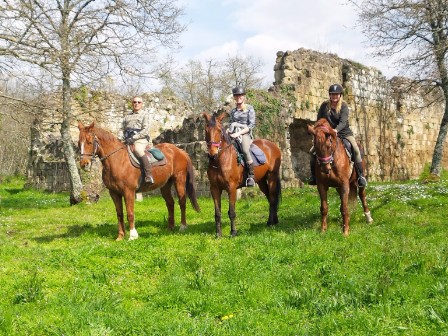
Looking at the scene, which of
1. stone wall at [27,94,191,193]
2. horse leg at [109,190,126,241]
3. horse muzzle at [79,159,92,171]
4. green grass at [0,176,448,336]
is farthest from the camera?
stone wall at [27,94,191,193]

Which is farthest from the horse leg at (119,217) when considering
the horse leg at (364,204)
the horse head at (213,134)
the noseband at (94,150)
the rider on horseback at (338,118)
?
the horse leg at (364,204)

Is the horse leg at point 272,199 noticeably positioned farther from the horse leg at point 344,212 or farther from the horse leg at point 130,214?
the horse leg at point 130,214

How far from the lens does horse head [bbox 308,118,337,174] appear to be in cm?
844

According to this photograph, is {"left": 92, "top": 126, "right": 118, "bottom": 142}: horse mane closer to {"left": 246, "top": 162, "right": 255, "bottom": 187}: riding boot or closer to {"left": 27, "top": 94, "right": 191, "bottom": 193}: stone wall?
{"left": 246, "top": 162, "right": 255, "bottom": 187}: riding boot

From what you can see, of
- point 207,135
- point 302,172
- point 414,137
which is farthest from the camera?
point 414,137

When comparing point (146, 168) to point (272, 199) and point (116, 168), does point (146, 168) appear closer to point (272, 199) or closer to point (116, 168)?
point (116, 168)

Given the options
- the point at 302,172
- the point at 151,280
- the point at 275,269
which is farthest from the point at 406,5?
the point at 151,280

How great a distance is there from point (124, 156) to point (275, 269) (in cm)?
419

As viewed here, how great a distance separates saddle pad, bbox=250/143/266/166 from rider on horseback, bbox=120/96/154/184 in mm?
2118

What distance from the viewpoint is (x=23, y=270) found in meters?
6.95

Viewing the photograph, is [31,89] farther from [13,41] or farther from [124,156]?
[124,156]

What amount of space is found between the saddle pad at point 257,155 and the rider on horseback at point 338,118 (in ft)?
3.51

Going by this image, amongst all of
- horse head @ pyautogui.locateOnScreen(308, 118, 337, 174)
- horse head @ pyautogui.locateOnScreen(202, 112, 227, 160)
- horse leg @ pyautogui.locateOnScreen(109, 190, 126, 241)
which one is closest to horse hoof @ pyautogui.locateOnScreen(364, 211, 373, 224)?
horse head @ pyautogui.locateOnScreen(308, 118, 337, 174)

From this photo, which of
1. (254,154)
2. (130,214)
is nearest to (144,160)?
(130,214)
